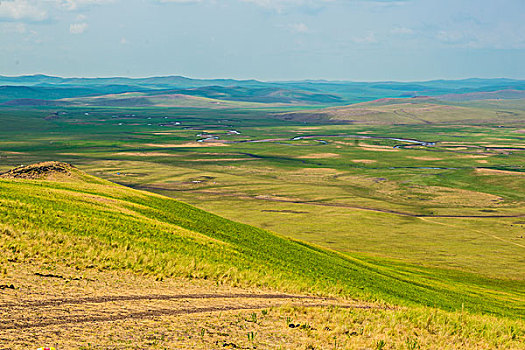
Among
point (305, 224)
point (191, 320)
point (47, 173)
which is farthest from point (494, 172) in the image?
point (191, 320)

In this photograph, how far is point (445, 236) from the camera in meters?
95.7

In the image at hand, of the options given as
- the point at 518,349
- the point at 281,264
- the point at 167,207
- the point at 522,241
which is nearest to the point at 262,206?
the point at 522,241

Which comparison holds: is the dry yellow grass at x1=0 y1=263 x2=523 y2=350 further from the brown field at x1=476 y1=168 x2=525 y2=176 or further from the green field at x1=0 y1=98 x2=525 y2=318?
the brown field at x1=476 y1=168 x2=525 y2=176

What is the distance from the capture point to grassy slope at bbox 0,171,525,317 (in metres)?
30.1

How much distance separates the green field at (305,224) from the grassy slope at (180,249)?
0.16 meters

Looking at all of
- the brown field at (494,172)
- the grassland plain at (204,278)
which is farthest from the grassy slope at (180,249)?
the brown field at (494,172)

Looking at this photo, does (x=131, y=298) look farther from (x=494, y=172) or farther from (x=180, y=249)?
(x=494, y=172)

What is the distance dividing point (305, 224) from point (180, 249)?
67.9 meters

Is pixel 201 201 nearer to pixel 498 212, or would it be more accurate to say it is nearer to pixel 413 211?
pixel 413 211

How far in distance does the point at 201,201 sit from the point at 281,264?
8398cm

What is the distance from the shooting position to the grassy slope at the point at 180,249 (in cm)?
3006

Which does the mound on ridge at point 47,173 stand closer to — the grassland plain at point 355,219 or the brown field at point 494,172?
the grassland plain at point 355,219

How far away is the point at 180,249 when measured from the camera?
35.5m

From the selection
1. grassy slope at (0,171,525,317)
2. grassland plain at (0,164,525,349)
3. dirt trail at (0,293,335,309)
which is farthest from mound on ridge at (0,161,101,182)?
dirt trail at (0,293,335,309)
